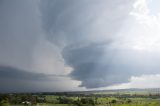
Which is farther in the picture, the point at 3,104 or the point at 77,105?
the point at 77,105

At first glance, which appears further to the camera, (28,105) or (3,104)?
(28,105)

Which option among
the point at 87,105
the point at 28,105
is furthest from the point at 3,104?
the point at 87,105

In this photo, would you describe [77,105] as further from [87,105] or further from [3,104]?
[3,104]

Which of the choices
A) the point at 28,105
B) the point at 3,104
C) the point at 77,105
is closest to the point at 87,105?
the point at 77,105

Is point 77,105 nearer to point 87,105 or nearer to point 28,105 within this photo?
point 87,105

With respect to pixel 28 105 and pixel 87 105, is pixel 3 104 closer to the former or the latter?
pixel 28 105

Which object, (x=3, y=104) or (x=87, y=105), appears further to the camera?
(x=87, y=105)
